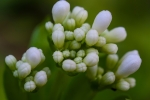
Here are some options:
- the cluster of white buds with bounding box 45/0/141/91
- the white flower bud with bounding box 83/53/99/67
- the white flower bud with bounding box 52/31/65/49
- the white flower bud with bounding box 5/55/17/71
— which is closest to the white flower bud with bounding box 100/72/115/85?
the cluster of white buds with bounding box 45/0/141/91

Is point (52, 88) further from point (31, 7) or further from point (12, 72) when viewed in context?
point (31, 7)

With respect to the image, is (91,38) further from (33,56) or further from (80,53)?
(33,56)

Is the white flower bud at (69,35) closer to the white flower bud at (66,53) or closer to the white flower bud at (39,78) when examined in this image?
the white flower bud at (66,53)

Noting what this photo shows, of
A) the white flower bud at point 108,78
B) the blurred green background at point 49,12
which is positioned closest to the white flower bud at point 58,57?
the white flower bud at point 108,78

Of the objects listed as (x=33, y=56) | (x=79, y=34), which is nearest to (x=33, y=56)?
(x=33, y=56)

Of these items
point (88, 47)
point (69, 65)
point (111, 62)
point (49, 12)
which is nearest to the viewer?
point (69, 65)

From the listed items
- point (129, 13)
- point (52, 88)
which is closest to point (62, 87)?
point (52, 88)
